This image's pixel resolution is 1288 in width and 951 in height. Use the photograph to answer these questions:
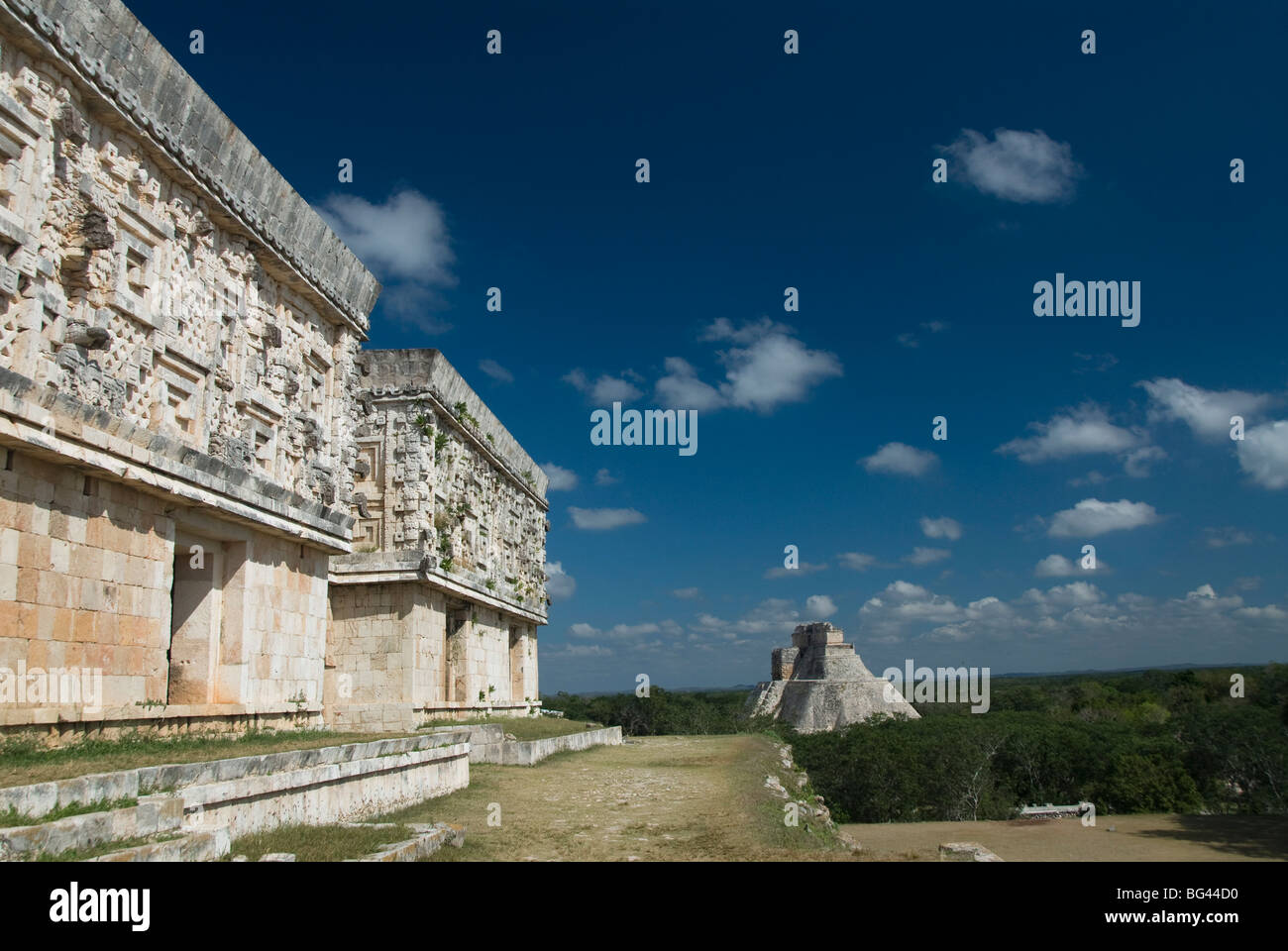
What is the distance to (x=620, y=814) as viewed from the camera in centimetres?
977

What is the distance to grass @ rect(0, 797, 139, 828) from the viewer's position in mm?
4840

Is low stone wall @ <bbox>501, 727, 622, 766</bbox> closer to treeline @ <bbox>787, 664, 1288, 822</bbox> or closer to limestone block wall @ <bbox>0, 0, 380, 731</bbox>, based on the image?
limestone block wall @ <bbox>0, 0, 380, 731</bbox>

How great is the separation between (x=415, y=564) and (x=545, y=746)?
13.8 feet

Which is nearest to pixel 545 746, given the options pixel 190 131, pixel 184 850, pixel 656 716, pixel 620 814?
pixel 620 814

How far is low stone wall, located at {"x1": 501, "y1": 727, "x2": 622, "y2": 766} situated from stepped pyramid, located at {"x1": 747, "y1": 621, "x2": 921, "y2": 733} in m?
32.1

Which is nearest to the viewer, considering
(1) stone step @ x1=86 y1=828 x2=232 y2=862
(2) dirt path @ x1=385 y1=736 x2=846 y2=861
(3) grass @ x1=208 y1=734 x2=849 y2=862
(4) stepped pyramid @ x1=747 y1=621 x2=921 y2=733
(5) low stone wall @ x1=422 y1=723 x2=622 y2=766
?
(1) stone step @ x1=86 y1=828 x2=232 y2=862

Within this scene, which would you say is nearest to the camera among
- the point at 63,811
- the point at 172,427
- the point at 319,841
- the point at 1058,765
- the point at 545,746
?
the point at 63,811

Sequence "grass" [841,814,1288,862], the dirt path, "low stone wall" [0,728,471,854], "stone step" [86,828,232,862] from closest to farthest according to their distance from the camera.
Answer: "stone step" [86,828,232,862]
"low stone wall" [0,728,471,854]
the dirt path
"grass" [841,814,1288,862]

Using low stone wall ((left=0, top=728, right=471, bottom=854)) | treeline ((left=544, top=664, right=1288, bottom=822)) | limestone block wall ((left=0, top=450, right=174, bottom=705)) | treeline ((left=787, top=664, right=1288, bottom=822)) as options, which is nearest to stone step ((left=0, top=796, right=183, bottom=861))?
low stone wall ((left=0, top=728, right=471, bottom=854))

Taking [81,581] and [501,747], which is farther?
[501,747]

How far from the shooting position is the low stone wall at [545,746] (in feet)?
49.1

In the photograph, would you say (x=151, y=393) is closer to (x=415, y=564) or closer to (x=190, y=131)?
(x=190, y=131)

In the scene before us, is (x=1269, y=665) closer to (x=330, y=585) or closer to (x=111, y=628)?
(x=330, y=585)
